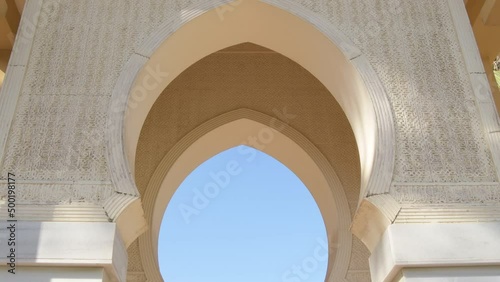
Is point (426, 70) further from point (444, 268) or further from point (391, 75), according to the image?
point (444, 268)

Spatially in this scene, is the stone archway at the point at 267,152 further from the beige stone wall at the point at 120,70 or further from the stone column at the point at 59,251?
the stone column at the point at 59,251

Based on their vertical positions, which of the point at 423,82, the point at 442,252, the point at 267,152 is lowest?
the point at 442,252

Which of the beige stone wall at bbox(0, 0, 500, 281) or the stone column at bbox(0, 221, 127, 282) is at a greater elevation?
the beige stone wall at bbox(0, 0, 500, 281)

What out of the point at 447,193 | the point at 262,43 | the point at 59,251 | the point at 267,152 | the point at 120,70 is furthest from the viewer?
the point at 267,152

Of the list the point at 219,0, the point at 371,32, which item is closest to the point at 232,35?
the point at 219,0

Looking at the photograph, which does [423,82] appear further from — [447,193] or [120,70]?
[120,70]

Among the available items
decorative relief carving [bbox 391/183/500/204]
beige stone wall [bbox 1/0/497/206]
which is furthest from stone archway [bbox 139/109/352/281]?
decorative relief carving [bbox 391/183/500/204]

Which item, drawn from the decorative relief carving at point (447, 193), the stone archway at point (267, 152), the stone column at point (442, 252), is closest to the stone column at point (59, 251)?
the stone column at point (442, 252)

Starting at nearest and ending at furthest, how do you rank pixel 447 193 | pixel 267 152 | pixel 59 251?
pixel 59 251 → pixel 447 193 → pixel 267 152

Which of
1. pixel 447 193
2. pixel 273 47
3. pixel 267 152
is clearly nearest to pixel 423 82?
pixel 447 193

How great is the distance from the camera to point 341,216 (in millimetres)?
5613

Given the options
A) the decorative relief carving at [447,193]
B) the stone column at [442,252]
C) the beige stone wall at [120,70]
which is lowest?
the stone column at [442,252]

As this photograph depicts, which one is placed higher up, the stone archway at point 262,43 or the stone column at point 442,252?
the stone archway at point 262,43

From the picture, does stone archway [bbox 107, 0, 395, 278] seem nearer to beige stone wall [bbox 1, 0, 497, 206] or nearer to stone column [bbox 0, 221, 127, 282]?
beige stone wall [bbox 1, 0, 497, 206]
